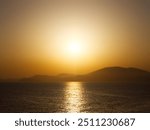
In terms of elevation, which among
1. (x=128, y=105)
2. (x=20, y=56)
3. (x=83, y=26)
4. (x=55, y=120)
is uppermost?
(x=83, y=26)

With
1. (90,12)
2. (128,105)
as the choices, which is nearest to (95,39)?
(90,12)

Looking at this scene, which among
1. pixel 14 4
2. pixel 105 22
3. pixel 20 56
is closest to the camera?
pixel 14 4

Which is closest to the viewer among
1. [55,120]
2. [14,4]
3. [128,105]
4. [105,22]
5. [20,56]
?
[55,120]

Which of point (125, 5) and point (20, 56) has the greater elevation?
point (125, 5)

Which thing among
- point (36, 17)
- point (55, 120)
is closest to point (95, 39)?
point (36, 17)

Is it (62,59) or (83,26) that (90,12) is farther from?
(62,59)

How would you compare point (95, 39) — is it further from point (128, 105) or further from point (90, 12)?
point (128, 105)

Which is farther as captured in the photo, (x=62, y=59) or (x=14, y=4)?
(x=62, y=59)

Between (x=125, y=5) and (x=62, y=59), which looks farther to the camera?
(x=62, y=59)

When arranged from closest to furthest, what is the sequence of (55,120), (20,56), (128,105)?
(55,120) < (20,56) < (128,105)
